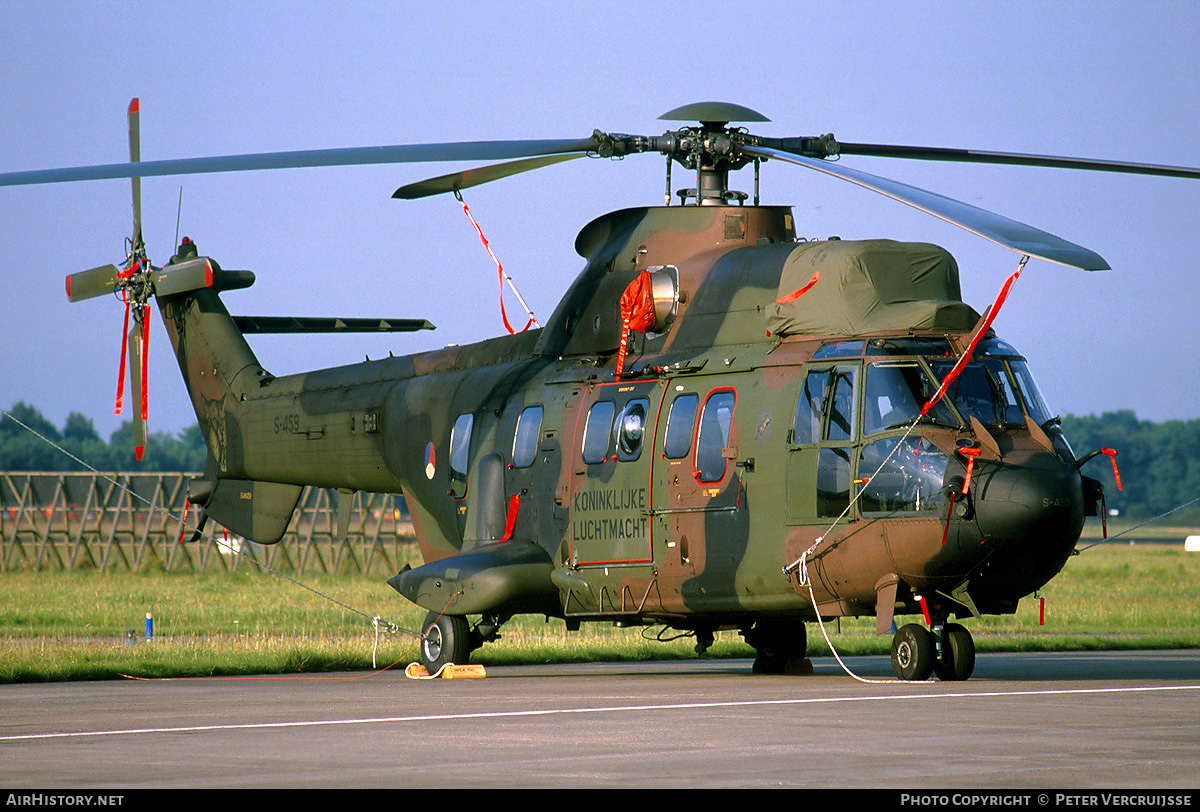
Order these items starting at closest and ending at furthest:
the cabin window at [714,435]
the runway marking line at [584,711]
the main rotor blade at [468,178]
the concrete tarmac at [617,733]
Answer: the concrete tarmac at [617,733]
the runway marking line at [584,711]
the cabin window at [714,435]
the main rotor blade at [468,178]

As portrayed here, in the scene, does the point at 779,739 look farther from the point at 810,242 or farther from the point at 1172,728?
the point at 810,242

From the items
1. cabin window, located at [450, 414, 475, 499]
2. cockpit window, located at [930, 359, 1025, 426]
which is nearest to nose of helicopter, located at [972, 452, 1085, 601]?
cockpit window, located at [930, 359, 1025, 426]

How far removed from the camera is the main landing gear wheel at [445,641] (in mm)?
18203

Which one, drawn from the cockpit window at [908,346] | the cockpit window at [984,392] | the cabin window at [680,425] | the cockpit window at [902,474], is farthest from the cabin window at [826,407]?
the cabin window at [680,425]

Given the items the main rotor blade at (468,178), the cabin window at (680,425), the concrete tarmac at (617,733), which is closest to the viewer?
the concrete tarmac at (617,733)

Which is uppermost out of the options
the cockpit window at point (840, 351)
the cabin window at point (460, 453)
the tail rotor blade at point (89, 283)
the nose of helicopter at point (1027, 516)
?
the tail rotor blade at point (89, 283)

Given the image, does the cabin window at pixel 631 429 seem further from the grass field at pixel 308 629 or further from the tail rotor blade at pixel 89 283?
the tail rotor blade at pixel 89 283

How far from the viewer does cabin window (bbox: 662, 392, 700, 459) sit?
1602 cm

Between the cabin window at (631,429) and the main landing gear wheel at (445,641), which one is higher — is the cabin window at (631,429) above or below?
above

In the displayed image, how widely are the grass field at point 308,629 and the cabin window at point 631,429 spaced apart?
2788 mm

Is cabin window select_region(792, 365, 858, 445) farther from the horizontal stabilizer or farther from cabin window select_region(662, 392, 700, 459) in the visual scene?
the horizontal stabilizer

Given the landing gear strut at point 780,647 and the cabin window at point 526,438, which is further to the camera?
the cabin window at point 526,438

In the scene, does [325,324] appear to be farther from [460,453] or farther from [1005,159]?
[1005,159]

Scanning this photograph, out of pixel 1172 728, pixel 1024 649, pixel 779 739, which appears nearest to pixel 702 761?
pixel 779 739
